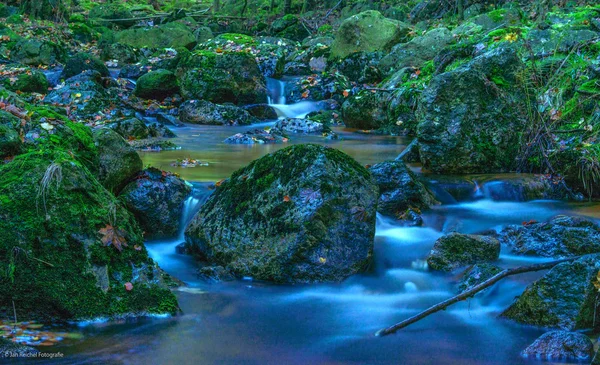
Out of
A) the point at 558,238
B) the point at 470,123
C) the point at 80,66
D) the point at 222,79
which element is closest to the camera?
the point at 558,238

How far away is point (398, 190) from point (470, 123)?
195 centimetres

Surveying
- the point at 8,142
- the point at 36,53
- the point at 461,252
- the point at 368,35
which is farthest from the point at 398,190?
the point at 36,53

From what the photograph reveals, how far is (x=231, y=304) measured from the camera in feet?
15.8

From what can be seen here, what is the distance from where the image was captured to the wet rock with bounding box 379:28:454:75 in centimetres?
1614

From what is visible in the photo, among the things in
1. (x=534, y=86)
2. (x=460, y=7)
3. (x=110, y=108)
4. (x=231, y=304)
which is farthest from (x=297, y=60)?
(x=231, y=304)

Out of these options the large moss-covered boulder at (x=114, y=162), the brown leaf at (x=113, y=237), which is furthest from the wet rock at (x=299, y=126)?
the brown leaf at (x=113, y=237)

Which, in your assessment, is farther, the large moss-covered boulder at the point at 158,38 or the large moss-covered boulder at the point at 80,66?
the large moss-covered boulder at the point at 158,38

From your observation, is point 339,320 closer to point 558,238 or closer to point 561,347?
point 561,347

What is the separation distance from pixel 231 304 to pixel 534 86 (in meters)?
6.05

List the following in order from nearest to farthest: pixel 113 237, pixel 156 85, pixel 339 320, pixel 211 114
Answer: pixel 113 237
pixel 339 320
pixel 211 114
pixel 156 85

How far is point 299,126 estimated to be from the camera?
13.4 metres

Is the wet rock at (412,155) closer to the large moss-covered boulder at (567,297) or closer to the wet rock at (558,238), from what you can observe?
the wet rock at (558,238)

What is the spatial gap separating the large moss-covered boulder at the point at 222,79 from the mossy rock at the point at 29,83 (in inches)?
136

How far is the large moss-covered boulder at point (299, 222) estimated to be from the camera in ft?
17.3
